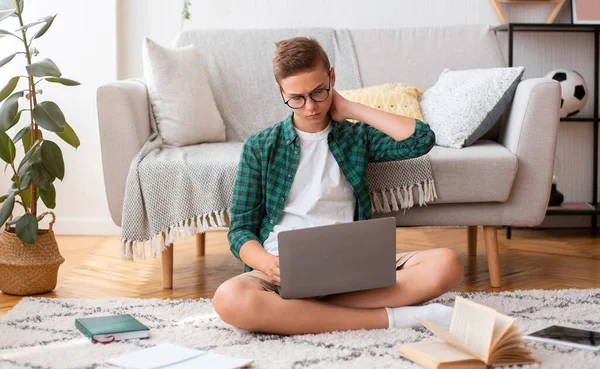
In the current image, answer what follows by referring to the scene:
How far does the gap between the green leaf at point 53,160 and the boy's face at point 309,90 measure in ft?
2.82

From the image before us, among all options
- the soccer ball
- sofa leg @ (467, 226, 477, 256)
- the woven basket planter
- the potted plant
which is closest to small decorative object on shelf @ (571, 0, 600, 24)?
the soccer ball

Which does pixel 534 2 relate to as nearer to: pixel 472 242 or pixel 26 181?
pixel 472 242

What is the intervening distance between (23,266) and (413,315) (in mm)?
1217

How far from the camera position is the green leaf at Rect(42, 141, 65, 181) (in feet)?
7.75

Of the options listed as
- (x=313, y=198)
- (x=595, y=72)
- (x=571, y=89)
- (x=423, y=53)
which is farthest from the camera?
(x=595, y=72)

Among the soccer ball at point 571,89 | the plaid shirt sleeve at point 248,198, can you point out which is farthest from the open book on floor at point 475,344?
the soccer ball at point 571,89

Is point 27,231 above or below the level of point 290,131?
below

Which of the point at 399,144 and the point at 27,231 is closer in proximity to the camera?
the point at 399,144

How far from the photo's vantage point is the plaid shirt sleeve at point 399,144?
1997 mm

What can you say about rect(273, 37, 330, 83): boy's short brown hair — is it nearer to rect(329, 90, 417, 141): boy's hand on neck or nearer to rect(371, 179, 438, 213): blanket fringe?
rect(329, 90, 417, 141): boy's hand on neck

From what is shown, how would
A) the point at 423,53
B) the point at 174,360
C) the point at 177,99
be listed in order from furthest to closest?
the point at 423,53, the point at 177,99, the point at 174,360

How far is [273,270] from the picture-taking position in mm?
1800

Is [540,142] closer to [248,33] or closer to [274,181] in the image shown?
[274,181]

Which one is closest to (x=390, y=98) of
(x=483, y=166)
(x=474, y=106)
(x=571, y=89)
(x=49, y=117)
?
(x=474, y=106)
